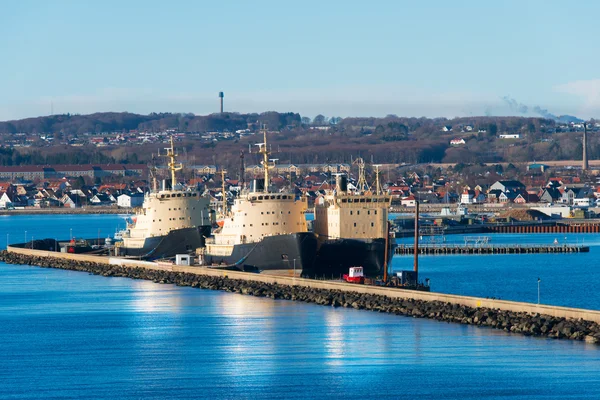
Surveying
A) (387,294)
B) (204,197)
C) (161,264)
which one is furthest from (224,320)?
(204,197)

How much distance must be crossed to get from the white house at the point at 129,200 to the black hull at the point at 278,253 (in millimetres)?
111774

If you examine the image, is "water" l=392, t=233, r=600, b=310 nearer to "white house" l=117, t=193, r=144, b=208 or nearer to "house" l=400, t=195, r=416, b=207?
"house" l=400, t=195, r=416, b=207

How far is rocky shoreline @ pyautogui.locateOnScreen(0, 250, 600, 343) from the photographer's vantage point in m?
35.1

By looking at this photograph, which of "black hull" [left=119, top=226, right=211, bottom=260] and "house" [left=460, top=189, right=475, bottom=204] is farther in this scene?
"house" [left=460, top=189, right=475, bottom=204]

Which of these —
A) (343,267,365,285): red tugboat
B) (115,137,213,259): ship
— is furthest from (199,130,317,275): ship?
(115,137,213,259): ship

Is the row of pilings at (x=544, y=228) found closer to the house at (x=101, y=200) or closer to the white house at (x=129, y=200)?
the white house at (x=129, y=200)

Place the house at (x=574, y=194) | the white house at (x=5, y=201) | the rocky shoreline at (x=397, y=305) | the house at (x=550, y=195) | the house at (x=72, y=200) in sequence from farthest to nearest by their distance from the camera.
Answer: the white house at (x=5, y=201) → the house at (x=72, y=200) → the house at (x=550, y=195) → the house at (x=574, y=194) → the rocky shoreline at (x=397, y=305)

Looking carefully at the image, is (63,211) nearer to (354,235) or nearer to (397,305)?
(354,235)

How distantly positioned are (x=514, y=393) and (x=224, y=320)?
550 inches

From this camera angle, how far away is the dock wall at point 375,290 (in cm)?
3638

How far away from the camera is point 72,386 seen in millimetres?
30781

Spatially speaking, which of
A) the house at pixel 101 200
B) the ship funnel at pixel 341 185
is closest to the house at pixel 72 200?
the house at pixel 101 200

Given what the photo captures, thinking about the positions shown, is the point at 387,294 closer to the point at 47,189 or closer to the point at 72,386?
the point at 72,386

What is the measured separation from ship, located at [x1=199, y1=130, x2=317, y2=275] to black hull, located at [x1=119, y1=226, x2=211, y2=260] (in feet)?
20.8
